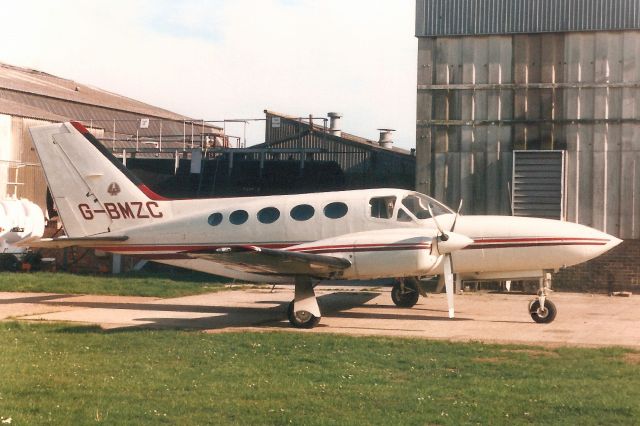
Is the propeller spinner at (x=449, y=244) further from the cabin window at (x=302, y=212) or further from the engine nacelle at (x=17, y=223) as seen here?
the engine nacelle at (x=17, y=223)

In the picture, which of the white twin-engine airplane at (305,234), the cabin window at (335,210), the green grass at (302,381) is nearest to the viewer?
the green grass at (302,381)

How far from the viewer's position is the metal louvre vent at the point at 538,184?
2794cm

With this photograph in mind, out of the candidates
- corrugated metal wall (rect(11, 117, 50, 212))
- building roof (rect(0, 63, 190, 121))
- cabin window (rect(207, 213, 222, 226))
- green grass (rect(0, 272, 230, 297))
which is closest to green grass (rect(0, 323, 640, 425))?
cabin window (rect(207, 213, 222, 226))

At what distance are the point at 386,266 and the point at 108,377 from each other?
7.41 meters

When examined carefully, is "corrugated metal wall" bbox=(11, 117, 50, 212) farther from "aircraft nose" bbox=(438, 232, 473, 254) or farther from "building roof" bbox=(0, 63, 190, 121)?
"aircraft nose" bbox=(438, 232, 473, 254)

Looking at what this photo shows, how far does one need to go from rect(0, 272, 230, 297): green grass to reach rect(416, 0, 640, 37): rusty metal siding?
11445 millimetres

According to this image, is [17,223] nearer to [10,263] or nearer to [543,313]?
[10,263]

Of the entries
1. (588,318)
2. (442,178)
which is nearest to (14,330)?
(588,318)

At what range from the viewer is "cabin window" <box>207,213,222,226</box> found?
21.2 meters

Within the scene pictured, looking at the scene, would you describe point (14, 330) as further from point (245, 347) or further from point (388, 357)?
point (388, 357)

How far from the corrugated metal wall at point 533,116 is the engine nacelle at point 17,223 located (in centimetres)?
1552

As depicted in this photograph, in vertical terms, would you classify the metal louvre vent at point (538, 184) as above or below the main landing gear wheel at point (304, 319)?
above

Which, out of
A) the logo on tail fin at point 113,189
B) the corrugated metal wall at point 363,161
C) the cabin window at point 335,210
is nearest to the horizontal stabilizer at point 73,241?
the logo on tail fin at point 113,189

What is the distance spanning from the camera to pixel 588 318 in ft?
Answer: 66.3
